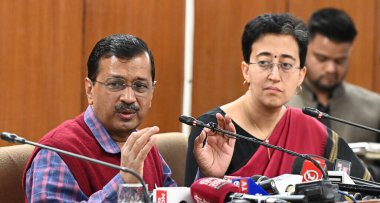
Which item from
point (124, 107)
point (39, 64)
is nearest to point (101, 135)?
point (124, 107)

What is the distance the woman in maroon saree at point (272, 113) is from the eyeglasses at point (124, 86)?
0.56 metres

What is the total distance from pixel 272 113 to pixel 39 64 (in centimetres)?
120

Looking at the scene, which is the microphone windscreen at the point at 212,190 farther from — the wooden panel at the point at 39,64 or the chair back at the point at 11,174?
the wooden panel at the point at 39,64

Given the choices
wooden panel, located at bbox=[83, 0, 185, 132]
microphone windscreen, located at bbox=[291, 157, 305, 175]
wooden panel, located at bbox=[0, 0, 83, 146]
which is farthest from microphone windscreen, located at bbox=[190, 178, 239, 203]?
wooden panel, located at bbox=[83, 0, 185, 132]

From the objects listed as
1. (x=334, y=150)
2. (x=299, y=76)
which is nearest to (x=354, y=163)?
(x=334, y=150)

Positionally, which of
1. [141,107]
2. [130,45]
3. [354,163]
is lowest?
[354,163]

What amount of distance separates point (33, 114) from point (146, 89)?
137cm

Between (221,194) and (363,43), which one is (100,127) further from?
(363,43)

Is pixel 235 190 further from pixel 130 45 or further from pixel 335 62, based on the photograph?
pixel 335 62

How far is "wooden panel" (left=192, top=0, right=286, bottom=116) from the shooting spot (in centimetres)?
493

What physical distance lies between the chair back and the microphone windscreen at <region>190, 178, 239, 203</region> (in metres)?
0.75

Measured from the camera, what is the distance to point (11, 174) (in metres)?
2.81

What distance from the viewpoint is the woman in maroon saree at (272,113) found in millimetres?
3254

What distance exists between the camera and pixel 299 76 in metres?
3.42
